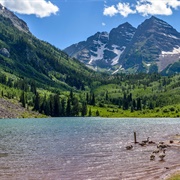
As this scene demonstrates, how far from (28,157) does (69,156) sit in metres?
8.55

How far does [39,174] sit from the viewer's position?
51.2 metres

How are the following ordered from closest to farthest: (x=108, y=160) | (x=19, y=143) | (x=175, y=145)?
(x=108, y=160), (x=175, y=145), (x=19, y=143)

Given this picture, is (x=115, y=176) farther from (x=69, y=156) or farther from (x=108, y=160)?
(x=69, y=156)

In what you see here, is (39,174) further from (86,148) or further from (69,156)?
(86,148)

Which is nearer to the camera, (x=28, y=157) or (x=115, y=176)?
(x=115, y=176)

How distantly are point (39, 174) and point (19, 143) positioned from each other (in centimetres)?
3963

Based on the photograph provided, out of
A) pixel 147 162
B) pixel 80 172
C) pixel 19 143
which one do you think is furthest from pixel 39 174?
pixel 19 143

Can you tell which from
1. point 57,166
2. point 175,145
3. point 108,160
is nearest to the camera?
point 57,166

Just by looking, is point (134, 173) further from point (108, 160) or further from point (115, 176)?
point (108, 160)

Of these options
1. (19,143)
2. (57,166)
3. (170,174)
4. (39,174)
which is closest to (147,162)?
(170,174)

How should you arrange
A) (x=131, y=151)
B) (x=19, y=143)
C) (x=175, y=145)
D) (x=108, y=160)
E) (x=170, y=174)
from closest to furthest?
1. (x=170, y=174)
2. (x=108, y=160)
3. (x=131, y=151)
4. (x=175, y=145)
5. (x=19, y=143)

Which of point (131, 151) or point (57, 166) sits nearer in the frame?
point (57, 166)

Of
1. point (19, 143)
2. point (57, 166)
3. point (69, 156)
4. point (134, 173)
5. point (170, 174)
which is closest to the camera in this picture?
point (170, 174)

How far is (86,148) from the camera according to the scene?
3130 inches
